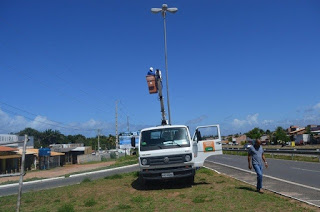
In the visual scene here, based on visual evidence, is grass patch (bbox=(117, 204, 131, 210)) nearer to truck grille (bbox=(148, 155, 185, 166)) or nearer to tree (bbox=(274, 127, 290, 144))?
truck grille (bbox=(148, 155, 185, 166))

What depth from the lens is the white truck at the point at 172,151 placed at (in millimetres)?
10914

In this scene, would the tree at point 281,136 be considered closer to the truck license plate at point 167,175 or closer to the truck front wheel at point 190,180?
the truck front wheel at point 190,180

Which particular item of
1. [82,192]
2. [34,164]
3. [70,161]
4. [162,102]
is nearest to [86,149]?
[70,161]

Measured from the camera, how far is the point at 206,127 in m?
12.5

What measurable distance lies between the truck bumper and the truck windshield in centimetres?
76

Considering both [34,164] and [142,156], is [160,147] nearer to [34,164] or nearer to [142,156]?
[142,156]

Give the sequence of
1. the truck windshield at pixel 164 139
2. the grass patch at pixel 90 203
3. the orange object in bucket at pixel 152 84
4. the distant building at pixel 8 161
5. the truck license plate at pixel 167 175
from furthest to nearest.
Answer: the distant building at pixel 8 161, the orange object in bucket at pixel 152 84, the truck windshield at pixel 164 139, the truck license plate at pixel 167 175, the grass patch at pixel 90 203

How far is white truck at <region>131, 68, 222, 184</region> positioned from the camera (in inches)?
430

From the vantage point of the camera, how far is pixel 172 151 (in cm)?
1097

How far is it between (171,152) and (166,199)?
6.96 ft

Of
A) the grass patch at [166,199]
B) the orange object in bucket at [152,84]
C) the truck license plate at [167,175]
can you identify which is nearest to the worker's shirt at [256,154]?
the grass patch at [166,199]

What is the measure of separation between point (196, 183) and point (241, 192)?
2.74 metres

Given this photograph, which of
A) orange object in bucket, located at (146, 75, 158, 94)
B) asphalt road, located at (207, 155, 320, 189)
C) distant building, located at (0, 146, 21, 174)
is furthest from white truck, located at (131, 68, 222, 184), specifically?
distant building, located at (0, 146, 21, 174)

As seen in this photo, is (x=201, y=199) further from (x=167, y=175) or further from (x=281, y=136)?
(x=281, y=136)
